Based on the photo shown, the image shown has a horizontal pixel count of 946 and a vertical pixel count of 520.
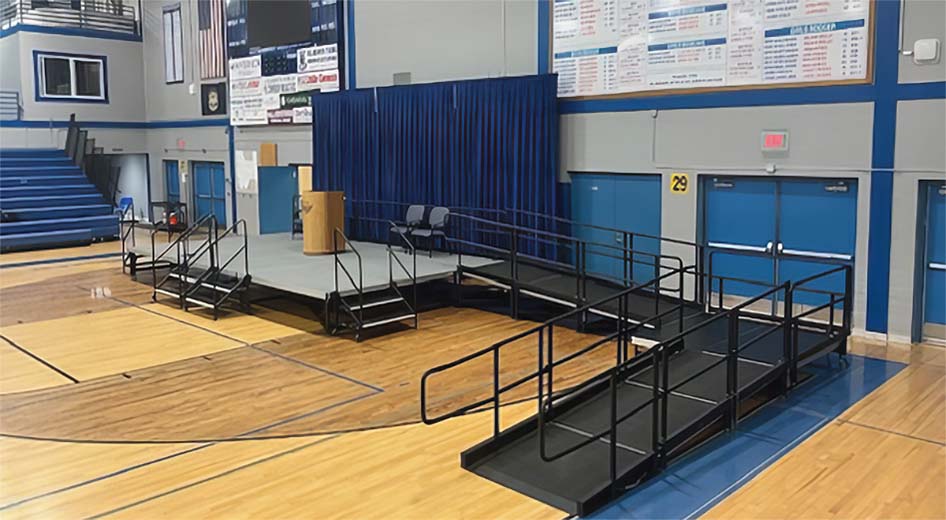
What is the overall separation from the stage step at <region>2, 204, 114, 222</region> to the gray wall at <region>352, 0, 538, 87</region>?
805cm

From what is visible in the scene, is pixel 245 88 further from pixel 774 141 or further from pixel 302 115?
pixel 774 141

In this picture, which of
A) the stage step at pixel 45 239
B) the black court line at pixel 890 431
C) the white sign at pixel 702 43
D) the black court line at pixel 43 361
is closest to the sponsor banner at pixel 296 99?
the stage step at pixel 45 239

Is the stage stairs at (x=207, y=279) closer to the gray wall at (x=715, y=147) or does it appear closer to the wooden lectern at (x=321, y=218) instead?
the wooden lectern at (x=321, y=218)

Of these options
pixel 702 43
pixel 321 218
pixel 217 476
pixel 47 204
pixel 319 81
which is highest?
pixel 319 81

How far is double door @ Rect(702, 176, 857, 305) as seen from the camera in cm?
943

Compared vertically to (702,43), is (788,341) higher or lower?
lower

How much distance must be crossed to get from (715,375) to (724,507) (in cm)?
197

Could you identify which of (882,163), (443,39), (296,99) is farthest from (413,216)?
(882,163)

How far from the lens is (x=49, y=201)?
746 inches

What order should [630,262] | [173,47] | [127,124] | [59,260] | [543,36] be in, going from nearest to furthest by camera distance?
[630,262], [543,36], [59,260], [173,47], [127,124]

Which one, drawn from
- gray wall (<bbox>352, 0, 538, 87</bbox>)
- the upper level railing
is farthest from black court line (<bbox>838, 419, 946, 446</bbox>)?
the upper level railing

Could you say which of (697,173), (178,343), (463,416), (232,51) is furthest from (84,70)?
(463,416)

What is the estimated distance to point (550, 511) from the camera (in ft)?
16.6

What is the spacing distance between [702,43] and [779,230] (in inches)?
97.3
